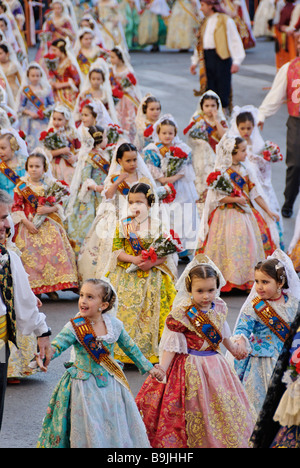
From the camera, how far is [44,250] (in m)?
8.94

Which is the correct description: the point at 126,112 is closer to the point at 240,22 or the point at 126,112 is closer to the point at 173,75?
the point at 173,75

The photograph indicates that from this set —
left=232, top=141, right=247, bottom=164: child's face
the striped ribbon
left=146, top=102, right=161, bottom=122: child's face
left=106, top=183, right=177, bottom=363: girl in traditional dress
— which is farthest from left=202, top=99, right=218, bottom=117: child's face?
the striped ribbon

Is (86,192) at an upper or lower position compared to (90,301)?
lower

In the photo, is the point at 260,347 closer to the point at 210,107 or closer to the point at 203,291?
the point at 203,291

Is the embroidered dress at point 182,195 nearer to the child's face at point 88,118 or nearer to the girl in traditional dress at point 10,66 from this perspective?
the child's face at point 88,118

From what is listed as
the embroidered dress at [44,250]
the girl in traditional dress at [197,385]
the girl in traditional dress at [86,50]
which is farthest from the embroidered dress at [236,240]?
the girl in traditional dress at [86,50]

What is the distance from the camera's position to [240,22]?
20.9 metres

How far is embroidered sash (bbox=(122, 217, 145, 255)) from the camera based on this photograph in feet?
24.3

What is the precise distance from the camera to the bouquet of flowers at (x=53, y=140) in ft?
35.8

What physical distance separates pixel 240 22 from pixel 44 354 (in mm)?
16442

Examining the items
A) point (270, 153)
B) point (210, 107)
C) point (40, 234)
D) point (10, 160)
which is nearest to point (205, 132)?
point (210, 107)

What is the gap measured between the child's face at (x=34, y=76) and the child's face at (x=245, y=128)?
386 cm

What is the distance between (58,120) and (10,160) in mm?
1578

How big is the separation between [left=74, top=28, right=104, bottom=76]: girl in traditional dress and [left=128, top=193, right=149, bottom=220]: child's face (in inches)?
341
